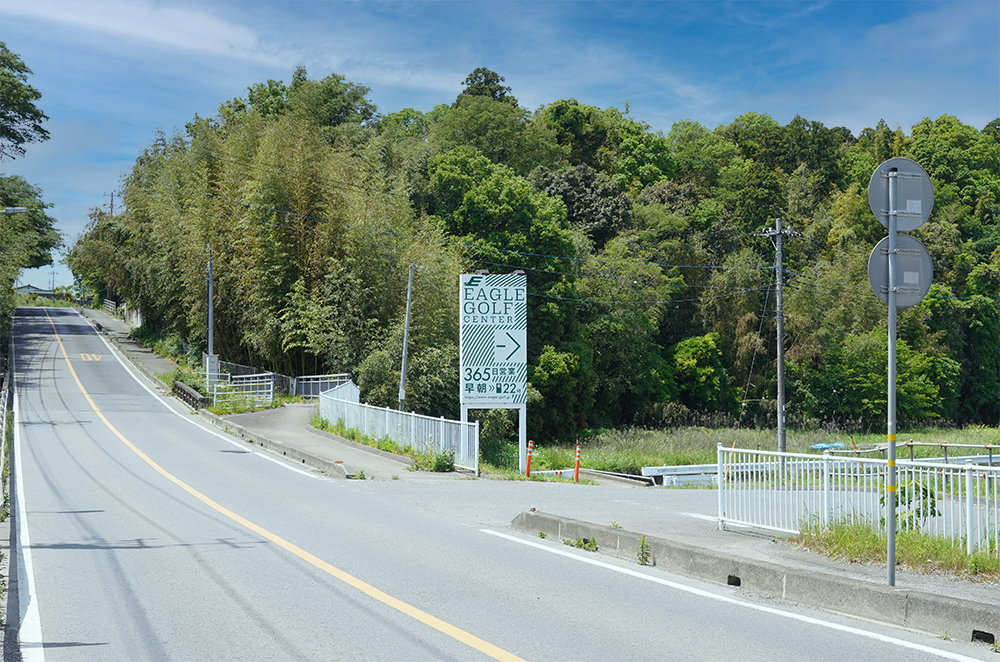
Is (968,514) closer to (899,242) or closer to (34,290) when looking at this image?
(899,242)

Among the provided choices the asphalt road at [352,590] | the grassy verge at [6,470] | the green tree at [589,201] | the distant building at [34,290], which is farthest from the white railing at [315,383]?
the distant building at [34,290]

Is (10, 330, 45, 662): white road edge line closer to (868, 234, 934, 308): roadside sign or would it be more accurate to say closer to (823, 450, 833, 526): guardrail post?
(868, 234, 934, 308): roadside sign

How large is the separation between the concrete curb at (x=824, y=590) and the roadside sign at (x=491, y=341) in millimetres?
14330

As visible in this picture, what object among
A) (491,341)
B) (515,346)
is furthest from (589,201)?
(491,341)

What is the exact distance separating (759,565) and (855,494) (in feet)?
9.42

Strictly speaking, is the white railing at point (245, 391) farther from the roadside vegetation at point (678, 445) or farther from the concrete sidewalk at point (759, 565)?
the concrete sidewalk at point (759, 565)

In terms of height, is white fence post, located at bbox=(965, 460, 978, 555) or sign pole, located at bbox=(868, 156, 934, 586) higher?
sign pole, located at bbox=(868, 156, 934, 586)

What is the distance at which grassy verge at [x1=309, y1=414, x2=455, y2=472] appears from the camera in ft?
69.2

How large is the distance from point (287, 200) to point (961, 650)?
41.9 m

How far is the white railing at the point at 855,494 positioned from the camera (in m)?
8.04

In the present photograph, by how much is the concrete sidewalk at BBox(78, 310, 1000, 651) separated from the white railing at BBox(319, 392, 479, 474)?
9.70 feet

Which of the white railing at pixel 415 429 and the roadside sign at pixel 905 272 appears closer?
the roadside sign at pixel 905 272

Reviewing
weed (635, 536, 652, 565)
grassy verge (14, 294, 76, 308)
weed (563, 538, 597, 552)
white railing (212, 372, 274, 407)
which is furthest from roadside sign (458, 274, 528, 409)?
grassy verge (14, 294, 76, 308)

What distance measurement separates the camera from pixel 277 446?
2467cm
